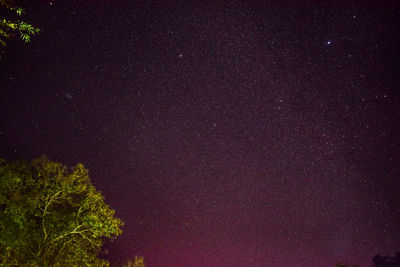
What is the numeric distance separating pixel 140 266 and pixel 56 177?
4003cm

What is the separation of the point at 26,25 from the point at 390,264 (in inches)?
4719

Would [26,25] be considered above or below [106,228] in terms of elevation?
above

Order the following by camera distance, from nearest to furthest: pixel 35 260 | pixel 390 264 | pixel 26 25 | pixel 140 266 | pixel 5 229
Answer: pixel 26 25, pixel 5 229, pixel 35 260, pixel 140 266, pixel 390 264

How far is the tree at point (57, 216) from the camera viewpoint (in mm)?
13203

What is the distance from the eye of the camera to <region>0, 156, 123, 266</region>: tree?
13.2 m

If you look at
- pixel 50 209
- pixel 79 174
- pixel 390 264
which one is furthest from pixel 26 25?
pixel 390 264

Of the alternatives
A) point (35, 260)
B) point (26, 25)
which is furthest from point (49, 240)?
point (26, 25)

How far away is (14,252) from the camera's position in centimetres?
1309

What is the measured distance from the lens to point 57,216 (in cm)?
1390

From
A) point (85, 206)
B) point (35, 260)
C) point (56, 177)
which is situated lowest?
point (35, 260)

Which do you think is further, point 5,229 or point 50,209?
point 50,209

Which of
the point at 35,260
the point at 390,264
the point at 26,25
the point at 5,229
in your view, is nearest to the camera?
the point at 26,25

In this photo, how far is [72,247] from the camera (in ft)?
44.9

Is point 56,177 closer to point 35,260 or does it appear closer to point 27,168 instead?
point 27,168
